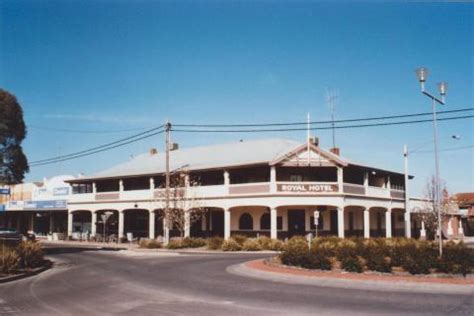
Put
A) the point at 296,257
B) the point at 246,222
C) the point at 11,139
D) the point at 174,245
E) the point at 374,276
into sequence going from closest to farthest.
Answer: the point at 374,276
the point at 296,257
the point at 11,139
the point at 174,245
the point at 246,222

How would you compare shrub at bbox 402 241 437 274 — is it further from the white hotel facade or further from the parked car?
the parked car

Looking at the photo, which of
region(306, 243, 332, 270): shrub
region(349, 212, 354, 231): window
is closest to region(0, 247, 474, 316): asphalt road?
region(306, 243, 332, 270): shrub

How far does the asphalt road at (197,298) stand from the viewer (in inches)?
445

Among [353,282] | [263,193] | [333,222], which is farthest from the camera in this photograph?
[333,222]

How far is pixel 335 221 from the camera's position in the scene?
40281 mm

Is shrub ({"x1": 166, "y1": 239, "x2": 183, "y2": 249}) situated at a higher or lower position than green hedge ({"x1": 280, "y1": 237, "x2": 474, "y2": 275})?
lower

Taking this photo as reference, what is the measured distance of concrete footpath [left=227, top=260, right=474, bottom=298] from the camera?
1454cm

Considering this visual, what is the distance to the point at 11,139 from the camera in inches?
1123

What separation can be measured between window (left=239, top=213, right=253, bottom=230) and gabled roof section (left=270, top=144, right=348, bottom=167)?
6539mm

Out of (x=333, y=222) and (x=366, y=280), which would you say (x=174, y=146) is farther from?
(x=366, y=280)

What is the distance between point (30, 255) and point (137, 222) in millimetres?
28652

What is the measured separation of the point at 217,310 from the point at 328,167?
28.7 meters

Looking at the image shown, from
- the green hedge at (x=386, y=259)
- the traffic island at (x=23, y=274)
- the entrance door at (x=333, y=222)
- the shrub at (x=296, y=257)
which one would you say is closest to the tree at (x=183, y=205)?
the entrance door at (x=333, y=222)

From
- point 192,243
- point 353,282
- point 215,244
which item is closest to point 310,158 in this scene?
point 215,244
